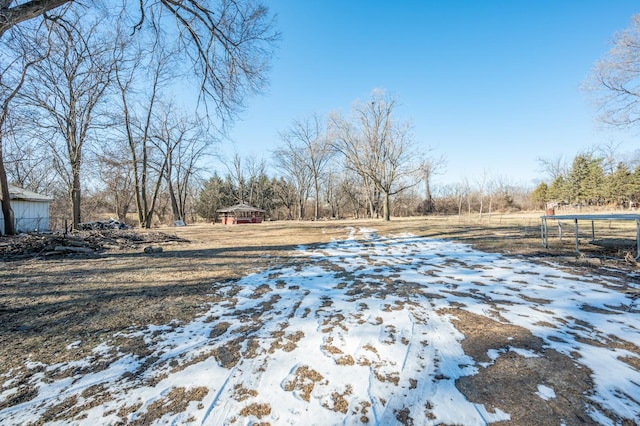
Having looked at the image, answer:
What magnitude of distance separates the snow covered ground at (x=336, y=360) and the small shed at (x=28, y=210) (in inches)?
665

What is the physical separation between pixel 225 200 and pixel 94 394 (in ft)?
122

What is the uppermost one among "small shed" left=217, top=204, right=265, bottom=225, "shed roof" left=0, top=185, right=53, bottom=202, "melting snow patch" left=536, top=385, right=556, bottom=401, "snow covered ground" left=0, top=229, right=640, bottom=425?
"shed roof" left=0, top=185, right=53, bottom=202

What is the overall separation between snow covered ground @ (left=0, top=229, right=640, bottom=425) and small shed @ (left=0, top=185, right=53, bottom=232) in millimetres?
16879

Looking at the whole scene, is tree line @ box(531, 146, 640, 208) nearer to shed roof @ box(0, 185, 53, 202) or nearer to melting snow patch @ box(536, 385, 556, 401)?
melting snow patch @ box(536, 385, 556, 401)

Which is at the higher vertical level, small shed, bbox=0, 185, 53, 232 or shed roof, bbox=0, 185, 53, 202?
shed roof, bbox=0, 185, 53, 202

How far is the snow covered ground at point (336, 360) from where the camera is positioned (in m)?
1.68

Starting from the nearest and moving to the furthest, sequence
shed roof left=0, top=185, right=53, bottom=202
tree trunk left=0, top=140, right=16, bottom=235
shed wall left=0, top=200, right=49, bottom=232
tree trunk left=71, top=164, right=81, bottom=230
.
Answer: tree trunk left=0, top=140, right=16, bottom=235 < tree trunk left=71, top=164, right=81, bottom=230 < shed roof left=0, top=185, right=53, bottom=202 < shed wall left=0, top=200, right=49, bottom=232

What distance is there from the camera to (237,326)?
114 inches

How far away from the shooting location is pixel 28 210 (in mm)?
15031

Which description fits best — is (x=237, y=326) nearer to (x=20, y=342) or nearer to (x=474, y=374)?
(x=20, y=342)

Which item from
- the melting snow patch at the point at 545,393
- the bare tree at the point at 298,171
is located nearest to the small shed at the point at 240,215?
the bare tree at the point at 298,171

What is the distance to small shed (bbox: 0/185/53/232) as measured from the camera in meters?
13.9

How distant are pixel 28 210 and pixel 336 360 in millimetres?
20643

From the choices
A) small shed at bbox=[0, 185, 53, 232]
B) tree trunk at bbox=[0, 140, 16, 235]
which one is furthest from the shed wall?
tree trunk at bbox=[0, 140, 16, 235]
